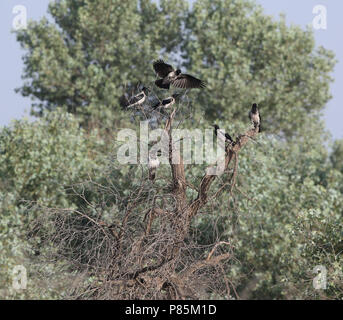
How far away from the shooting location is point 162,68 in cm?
824

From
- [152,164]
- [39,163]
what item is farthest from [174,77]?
[39,163]

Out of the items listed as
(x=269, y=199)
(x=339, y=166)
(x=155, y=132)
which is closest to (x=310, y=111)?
(x=339, y=166)

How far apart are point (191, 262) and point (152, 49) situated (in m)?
18.5

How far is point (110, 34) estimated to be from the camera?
979 inches

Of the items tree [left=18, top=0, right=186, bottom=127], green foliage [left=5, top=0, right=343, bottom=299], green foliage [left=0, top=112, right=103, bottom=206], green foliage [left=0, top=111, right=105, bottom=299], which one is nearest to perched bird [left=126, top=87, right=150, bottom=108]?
green foliage [left=0, top=111, right=105, bottom=299]

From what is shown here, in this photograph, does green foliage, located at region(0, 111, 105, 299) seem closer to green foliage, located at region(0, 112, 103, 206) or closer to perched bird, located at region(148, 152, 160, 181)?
green foliage, located at region(0, 112, 103, 206)

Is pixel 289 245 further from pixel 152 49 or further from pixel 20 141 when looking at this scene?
pixel 152 49

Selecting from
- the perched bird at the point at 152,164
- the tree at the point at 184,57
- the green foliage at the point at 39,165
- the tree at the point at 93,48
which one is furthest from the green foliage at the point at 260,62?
the perched bird at the point at 152,164

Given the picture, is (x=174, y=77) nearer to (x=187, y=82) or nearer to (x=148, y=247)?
(x=187, y=82)

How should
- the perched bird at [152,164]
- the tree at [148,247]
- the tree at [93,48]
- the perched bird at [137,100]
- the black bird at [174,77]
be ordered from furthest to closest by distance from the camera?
the tree at [93,48] < the black bird at [174,77] < the perched bird at [137,100] < the perched bird at [152,164] < the tree at [148,247]

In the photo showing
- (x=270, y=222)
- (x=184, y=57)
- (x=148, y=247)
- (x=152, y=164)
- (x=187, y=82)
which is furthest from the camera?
(x=184, y=57)

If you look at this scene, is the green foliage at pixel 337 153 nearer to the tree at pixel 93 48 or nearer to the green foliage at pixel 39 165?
the tree at pixel 93 48

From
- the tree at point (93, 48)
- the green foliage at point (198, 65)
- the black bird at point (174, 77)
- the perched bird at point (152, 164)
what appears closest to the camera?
the perched bird at point (152, 164)

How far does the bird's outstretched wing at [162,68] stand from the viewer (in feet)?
26.8
